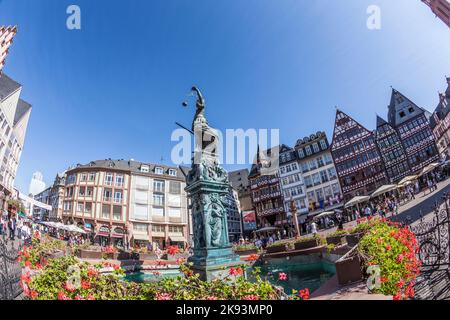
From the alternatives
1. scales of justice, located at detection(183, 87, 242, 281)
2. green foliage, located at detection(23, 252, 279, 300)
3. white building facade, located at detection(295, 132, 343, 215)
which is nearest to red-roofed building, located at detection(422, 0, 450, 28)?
white building facade, located at detection(295, 132, 343, 215)

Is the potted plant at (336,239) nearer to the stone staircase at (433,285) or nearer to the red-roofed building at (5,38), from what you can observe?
the stone staircase at (433,285)

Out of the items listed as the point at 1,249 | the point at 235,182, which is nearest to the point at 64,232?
the point at 1,249

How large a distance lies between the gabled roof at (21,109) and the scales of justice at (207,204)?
12.3 feet

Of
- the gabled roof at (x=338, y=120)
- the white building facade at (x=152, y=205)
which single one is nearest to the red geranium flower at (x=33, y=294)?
the white building facade at (x=152, y=205)

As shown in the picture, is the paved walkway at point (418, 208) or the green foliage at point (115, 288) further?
the paved walkway at point (418, 208)

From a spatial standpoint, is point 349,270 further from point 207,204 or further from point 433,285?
point 207,204

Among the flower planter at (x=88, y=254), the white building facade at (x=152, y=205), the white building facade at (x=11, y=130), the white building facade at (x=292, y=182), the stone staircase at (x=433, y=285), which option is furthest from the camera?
the white building facade at (x=292, y=182)

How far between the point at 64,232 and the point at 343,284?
29426 mm

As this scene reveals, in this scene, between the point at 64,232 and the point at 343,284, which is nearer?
the point at 343,284

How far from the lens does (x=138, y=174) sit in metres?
25.8

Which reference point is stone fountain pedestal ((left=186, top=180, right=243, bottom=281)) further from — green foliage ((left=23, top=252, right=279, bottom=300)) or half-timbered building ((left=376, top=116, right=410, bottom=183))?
half-timbered building ((left=376, top=116, right=410, bottom=183))

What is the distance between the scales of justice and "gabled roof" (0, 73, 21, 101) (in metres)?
4.07

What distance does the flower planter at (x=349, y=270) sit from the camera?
5082 mm

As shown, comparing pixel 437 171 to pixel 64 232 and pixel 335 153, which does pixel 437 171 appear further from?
pixel 64 232
